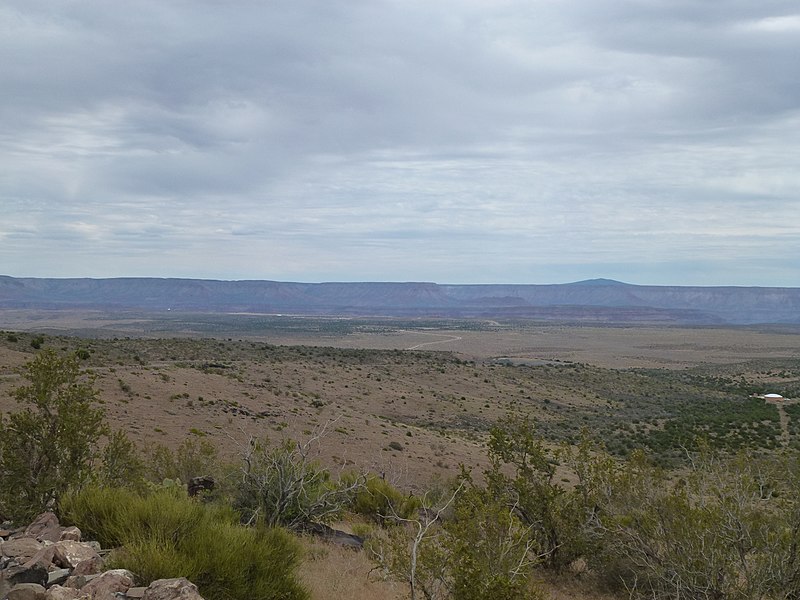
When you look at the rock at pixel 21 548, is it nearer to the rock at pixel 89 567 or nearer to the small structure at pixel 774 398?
the rock at pixel 89 567

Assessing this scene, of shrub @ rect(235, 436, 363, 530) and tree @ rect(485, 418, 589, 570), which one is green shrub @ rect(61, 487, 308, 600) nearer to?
shrub @ rect(235, 436, 363, 530)

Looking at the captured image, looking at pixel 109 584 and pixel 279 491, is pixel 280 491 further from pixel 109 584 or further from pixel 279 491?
pixel 109 584

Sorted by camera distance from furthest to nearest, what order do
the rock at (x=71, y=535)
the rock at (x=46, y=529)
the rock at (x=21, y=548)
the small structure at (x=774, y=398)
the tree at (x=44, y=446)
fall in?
the small structure at (x=774, y=398) → the tree at (x=44, y=446) → the rock at (x=46, y=529) → the rock at (x=71, y=535) → the rock at (x=21, y=548)

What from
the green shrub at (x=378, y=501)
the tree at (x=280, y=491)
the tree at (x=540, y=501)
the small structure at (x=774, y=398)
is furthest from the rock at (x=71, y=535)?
the small structure at (x=774, y=398)

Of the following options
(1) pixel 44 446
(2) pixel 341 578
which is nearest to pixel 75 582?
(2) pixel 341 578

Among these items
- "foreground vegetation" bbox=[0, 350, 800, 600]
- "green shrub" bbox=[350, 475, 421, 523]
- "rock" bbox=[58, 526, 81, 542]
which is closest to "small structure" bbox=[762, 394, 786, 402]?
"green shrub" bbox=[350, 475, 421, 523]

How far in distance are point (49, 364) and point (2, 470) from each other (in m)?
1.50

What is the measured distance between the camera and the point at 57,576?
5.78m

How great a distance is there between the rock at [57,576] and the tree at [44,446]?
290 cm

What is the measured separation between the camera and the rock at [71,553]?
603 cm

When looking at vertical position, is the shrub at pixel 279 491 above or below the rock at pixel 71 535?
below

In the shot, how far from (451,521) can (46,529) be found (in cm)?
487

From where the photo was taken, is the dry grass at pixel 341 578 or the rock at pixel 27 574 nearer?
the rock at pixel 27 574

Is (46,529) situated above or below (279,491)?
above
